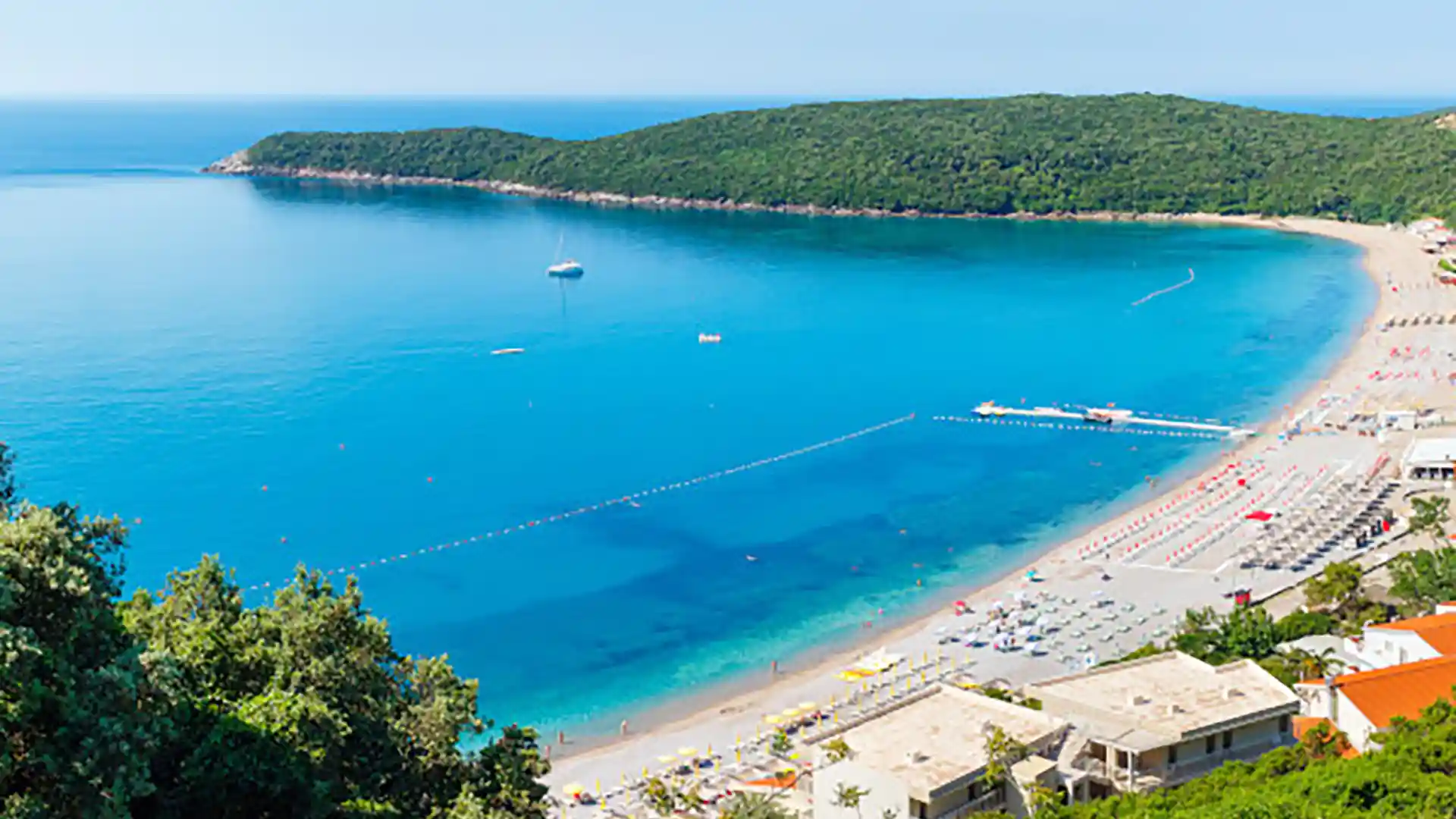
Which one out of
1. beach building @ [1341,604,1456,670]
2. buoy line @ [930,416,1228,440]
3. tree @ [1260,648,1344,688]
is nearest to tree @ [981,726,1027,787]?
tree @ [1260,648,1344,688]

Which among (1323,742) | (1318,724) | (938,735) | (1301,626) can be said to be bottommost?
(1301,626)

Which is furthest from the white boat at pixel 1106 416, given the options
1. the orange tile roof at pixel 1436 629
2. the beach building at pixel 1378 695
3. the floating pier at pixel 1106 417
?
the beach building at pixel 1378 695

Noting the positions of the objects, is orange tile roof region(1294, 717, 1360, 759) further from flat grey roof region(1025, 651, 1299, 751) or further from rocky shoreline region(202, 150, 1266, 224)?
rocky shoreline region(202, 150, 1266, 224)

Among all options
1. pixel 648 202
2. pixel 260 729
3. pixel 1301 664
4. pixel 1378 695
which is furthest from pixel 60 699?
pixel 648 202

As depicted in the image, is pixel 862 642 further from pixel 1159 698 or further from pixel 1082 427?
pixel 1082 427

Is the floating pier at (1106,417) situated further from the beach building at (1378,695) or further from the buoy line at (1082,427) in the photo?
the beach building at (1378,695)

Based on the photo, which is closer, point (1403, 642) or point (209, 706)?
point (209, 706)

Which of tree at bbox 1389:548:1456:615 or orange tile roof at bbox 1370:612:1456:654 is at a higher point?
orange tile roof at bbox 1370:612:1456:654
